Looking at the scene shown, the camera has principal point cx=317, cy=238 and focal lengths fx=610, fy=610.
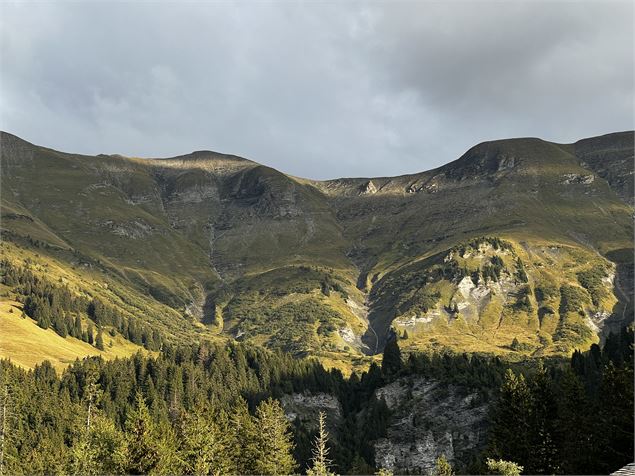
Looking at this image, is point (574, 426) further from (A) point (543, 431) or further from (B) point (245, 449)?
(B) point (245, 449)

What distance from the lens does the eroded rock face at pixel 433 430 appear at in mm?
157250

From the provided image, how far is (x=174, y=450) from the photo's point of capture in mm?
90125

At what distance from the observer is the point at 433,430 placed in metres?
167

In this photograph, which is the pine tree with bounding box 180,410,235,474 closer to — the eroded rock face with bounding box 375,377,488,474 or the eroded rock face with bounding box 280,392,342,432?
the eroded rock face with bounding box 375,377,488,474

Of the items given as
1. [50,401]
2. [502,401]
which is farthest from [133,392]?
[502,401]

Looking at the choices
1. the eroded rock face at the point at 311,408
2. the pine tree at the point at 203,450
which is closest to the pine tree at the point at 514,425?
the pine tree at the point at 203,450

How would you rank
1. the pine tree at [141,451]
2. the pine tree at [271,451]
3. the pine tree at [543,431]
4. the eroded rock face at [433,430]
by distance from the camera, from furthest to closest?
the eroded rock face at [433,430] < the pine tree at [271,451] < the pine tree at [543,431] < the pine tree at [141,451]

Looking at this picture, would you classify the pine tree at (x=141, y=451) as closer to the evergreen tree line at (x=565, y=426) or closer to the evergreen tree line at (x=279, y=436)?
the evergreen tree line at (x=279, y=436)

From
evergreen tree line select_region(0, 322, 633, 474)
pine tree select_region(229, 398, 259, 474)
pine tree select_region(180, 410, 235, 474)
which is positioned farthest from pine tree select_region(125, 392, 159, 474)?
pine tree select_region(229, 398, 259, 474)

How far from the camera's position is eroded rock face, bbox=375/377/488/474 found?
15725 centimetres

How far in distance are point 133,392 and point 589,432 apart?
145m

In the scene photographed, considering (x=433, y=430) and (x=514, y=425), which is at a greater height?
(x=514, y=425)

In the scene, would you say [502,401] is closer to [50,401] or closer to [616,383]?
[616,383]

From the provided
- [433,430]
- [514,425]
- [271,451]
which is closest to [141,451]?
[271,451]
